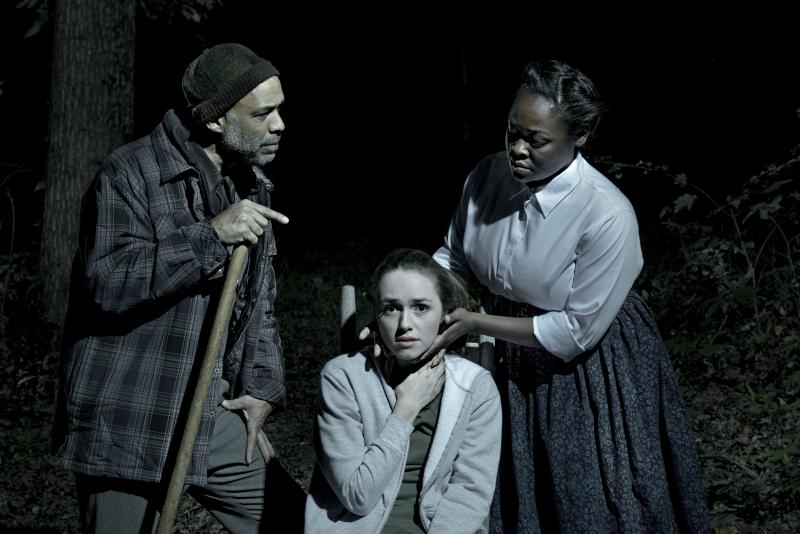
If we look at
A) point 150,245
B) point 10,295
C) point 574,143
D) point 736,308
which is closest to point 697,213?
point 736,308

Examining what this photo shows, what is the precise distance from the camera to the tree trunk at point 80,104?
6.70 metres

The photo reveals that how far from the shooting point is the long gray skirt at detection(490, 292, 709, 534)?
130 inches

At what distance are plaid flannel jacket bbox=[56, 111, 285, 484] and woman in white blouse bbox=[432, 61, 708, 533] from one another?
757 mm


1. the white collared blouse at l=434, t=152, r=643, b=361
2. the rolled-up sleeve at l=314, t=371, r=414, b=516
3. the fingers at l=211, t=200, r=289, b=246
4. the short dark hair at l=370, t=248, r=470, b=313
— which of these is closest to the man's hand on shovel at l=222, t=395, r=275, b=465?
the rolled-up sleeve at l=314, t=371, r=414, b=516

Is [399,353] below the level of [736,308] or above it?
below

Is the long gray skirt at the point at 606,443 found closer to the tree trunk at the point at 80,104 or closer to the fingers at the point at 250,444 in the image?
the fingers at the point at 250,444

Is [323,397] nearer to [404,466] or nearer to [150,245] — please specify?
[404,466]

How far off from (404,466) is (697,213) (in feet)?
23.6

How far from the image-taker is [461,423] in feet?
10.6

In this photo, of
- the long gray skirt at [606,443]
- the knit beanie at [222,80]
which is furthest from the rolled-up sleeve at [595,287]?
the knit beanie at [222,80]

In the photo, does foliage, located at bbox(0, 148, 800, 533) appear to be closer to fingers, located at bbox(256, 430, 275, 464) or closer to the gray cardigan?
fingers, located at bbox(256, 430, 275, 464)

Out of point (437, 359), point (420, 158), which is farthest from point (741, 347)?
point (420, 158)

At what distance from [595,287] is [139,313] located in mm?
1322

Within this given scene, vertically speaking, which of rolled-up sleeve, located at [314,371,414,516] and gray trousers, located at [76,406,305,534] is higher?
rolled-up sleeve, located at [314,371,414,516]
